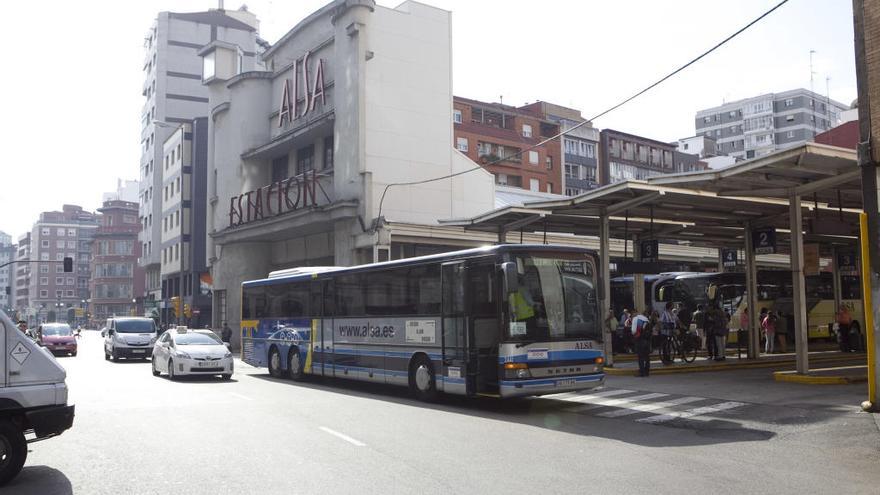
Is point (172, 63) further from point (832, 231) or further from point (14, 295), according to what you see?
point (14, 295)

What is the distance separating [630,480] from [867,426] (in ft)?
18.1

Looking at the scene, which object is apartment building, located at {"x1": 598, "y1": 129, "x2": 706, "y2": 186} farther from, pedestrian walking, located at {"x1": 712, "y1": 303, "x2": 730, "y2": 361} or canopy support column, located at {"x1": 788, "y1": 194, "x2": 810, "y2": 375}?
canopy support column, located at {"x1": 788, "y1": 194, "x2": 810, "y2": 375}

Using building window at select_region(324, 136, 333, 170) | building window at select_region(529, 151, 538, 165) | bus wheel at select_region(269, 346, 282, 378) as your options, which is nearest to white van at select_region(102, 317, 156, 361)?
bus wheel at select_region(269, 346, 282, 378)

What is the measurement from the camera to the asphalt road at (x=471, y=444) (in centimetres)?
800

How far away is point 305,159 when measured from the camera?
129 ft

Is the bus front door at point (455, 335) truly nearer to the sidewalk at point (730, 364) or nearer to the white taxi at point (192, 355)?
the sidewalk at point (730, 364)

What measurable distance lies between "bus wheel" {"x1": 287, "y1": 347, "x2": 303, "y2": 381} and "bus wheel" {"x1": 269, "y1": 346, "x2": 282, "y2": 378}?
0.66m

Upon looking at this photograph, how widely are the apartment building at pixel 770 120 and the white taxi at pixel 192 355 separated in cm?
9982

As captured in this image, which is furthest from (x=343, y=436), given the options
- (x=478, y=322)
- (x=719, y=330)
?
(x=719, y=330)

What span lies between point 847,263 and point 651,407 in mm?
20633

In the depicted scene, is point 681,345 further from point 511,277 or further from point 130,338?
point 130,338

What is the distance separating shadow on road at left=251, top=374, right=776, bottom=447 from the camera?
432 inches

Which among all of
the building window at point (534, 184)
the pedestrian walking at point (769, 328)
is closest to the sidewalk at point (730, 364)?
the pedestrian walking at point (769, 328)

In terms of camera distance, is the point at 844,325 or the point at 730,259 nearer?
the point at 844,325
